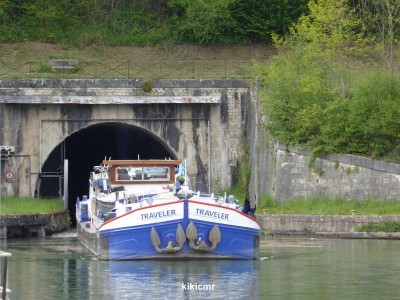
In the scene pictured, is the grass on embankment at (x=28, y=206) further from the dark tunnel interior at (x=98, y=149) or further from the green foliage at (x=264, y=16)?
the green foliage at (x=264, y=16)

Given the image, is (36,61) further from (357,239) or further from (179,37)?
(357,239)

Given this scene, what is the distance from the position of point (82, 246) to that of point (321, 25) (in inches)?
672

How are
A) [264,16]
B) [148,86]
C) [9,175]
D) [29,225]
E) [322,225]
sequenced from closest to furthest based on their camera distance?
1. [322,225]
2. [29,225]
3. [9,175]
4. [148,86]
5. [264,16]

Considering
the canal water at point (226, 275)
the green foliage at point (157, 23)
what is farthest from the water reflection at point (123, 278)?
the green foliage at point (157, 23)

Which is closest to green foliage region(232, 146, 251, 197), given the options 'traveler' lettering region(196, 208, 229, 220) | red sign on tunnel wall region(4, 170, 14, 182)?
red sign on tunnel wall region(4, 170, 14, 182)

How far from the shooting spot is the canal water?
38812mm

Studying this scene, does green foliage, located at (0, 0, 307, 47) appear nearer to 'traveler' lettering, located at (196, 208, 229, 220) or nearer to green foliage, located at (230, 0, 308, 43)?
green foliage, located at (230, 0, 308, 43)

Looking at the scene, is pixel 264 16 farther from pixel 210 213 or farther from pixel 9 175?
pixel 210 213

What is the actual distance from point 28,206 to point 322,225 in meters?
13.4

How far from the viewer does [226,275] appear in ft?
141

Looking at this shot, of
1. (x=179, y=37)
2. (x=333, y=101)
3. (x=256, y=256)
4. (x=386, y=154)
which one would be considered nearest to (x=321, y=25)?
(x=333, y=101)

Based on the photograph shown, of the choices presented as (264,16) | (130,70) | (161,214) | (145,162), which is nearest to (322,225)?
(145,162)

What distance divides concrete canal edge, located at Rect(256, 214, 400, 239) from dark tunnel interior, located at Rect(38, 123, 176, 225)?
555 inches

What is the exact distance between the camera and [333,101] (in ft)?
200
